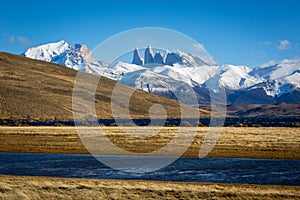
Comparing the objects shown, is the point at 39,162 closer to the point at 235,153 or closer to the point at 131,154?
the point at 131,154

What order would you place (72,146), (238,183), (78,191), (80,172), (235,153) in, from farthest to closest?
(72,146)
(235,153)
(80,172)
(238,183)
(78,191)

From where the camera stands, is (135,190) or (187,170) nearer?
(135,190)

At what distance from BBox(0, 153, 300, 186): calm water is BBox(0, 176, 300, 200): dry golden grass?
3080mm

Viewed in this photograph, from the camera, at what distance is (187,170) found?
3303 cm

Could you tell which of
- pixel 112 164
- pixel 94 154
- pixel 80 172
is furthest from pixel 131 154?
pixel 80 172

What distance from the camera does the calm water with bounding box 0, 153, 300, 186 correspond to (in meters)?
28.8

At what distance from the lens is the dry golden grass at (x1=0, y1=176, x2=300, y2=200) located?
22672mm

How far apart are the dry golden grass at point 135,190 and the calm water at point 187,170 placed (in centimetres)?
308

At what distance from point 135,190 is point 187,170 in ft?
32.2

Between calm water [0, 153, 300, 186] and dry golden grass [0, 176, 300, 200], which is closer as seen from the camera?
dry golden grass [0, 176, 300, 200]

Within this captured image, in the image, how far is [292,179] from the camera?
27.8 meters

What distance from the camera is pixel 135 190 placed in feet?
78.7

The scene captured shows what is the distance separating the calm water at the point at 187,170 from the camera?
28.8 m

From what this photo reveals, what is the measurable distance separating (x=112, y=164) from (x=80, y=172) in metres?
5.69
